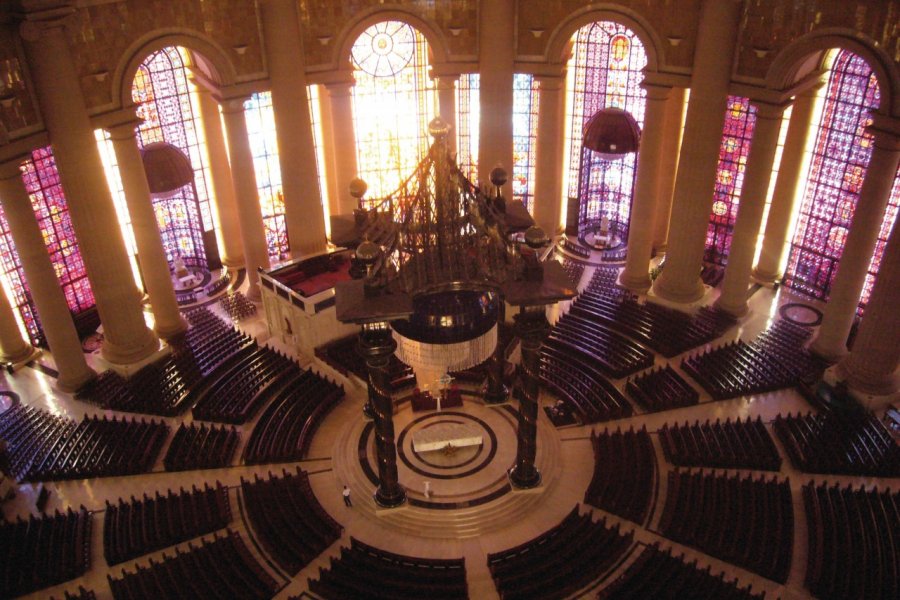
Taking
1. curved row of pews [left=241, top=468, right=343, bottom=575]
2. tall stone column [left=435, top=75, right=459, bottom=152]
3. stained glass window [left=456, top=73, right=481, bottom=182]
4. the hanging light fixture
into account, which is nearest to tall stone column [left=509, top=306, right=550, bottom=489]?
curved row of pews [left=241, top=468, right=343, bottom=575]

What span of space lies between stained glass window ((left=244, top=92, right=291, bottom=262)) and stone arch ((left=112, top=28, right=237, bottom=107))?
6918 mm

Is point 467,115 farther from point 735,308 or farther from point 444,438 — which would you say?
point 444,438

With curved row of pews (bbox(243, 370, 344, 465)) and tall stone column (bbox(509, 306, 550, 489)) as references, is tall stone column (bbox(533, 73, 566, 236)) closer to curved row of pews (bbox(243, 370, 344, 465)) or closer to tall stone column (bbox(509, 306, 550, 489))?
curved row of pews (bbox(243, 370, 344, 465))

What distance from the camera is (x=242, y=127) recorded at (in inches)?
1249

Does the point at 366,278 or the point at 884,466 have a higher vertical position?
the point at 366,278

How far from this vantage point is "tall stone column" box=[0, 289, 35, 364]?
3097cm

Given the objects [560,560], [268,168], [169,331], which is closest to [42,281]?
[169,331]

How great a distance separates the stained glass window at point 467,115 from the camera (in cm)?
3994

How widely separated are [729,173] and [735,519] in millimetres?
20717

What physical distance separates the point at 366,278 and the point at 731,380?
54.1 feet

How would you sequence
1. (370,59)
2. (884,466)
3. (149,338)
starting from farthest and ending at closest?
(370,59)
(149,338)
(884,466)

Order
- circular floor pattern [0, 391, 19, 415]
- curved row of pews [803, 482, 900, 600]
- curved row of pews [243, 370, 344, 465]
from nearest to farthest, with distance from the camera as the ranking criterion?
curved row of pews [803, 482, 900, 600]
curved row of pews [243, 370, 344, 465]
circular floor pattern [0, 391, 19, 415]

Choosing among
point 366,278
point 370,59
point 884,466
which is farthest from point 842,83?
point 366,278

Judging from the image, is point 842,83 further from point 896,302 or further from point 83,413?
point 83,413
